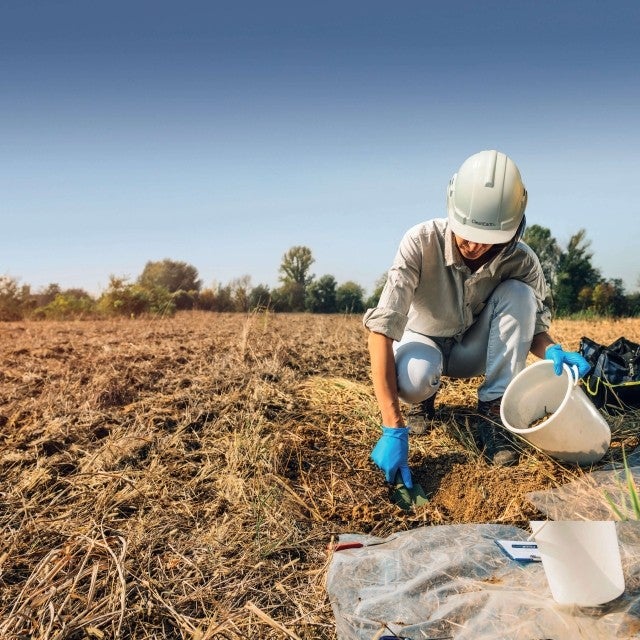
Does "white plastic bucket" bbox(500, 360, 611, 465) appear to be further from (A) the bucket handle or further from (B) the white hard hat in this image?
(B) the white hard hat

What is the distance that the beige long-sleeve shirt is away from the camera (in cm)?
234

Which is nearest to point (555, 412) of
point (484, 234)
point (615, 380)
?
point (484, 234)

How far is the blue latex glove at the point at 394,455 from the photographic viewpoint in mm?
2195

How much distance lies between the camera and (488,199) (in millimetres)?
2154

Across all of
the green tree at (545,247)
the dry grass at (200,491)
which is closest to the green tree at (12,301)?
the dry grass at (200,491)

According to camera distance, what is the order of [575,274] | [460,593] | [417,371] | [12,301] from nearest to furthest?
[460,593]
[417,371]
[12,301]
[575,274]

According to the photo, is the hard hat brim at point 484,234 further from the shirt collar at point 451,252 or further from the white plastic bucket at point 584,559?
the white plastic bucket at point 584,559

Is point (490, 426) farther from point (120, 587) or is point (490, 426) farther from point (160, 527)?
point (120, 587)

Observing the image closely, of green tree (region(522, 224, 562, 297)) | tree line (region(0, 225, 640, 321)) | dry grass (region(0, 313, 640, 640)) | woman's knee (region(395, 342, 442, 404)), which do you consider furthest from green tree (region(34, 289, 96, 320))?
green tree (region(522, 224, 562, 297))

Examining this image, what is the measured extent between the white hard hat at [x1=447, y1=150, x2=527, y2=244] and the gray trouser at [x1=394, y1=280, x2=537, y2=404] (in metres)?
0.44

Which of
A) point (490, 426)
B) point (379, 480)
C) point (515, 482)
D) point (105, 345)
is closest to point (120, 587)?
point (379, 480)

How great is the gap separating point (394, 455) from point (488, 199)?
1.03 metres

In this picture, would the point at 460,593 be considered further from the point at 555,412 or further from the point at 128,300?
the point at 128,300

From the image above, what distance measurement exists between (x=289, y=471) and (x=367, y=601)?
0.96 m
